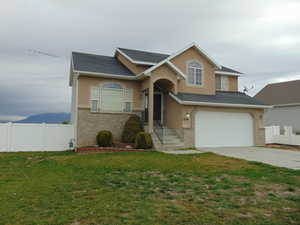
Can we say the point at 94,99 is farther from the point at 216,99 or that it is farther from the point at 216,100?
the point at 216,99

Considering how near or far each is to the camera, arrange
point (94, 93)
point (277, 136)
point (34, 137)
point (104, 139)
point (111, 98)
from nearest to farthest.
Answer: point (104, 139)
point (34, 137)
point (94, 93)
point (111, 98)
point (277, 136)

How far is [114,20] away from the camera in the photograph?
1579cm

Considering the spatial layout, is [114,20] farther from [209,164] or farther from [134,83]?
[209,164]

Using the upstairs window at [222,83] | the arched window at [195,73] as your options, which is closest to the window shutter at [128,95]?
the arched window at [195,73]

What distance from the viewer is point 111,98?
1609 cm

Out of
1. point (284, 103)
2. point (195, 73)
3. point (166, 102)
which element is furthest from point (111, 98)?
point (284, 103)

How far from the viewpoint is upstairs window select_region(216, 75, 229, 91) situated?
793 inches

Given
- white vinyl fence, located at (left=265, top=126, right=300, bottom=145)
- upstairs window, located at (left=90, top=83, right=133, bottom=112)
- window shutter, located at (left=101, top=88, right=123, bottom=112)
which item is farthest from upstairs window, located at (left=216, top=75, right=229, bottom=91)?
window shutter, located at (left=101, top=88, right=123, bottom=112)

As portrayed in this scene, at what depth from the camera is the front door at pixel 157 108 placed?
17.3 meters

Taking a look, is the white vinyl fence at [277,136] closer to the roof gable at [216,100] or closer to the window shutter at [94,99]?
the roof gable at [216,100]

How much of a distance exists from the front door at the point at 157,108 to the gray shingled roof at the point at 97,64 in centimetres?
259

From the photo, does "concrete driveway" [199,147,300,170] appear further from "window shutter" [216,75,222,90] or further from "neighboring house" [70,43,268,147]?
"window shutter" [216,75,222,90]

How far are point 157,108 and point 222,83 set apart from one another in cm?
691

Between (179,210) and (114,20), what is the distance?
14.3 metres
